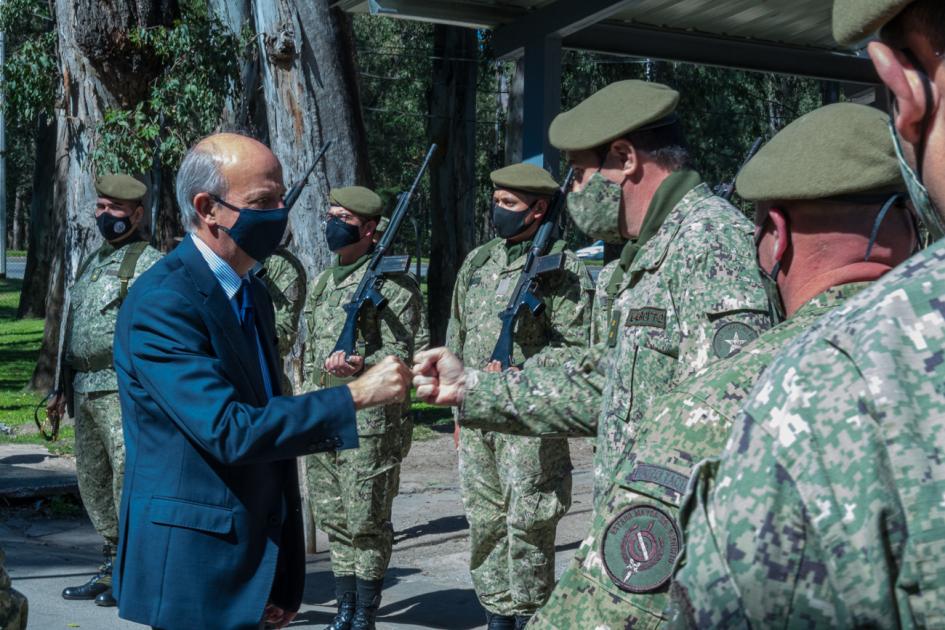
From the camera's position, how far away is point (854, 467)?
3.46 feet

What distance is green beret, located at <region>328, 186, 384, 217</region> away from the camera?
7.16 m

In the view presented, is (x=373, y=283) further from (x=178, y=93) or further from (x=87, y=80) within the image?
(x=178, y=93)

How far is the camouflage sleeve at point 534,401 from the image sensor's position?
3236mm

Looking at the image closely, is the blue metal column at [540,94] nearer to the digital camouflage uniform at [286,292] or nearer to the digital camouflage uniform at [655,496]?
the digital camouflage uniform at [286,292]

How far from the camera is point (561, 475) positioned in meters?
6.14

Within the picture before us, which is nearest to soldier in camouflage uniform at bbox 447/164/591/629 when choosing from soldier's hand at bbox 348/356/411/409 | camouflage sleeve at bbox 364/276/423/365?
camouflage sleeve at bbox 364/276/423/365

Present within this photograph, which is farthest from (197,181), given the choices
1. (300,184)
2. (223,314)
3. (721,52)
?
(721,52)

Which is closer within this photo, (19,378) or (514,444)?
(514,444)

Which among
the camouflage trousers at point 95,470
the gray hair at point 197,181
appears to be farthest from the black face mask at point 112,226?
the gray hair at point 197,181

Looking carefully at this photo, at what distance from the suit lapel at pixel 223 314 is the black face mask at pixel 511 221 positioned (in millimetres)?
3478

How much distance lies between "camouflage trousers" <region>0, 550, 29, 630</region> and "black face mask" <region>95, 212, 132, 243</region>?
3506 mm

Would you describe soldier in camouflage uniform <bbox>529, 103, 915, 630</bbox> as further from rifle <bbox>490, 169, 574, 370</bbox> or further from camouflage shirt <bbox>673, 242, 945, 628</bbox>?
rifle <bbox>490, 169, 574, 370</bbox>

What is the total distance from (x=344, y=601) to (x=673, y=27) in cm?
448

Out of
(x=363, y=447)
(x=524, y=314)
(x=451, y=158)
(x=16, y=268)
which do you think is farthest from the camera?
(x=16, y=268)
